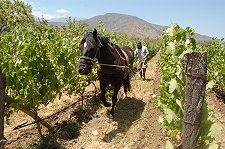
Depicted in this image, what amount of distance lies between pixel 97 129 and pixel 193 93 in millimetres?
4707

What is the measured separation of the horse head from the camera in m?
6.25

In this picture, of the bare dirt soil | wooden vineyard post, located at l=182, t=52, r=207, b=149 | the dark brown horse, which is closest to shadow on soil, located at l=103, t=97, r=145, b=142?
the bare dirt soil

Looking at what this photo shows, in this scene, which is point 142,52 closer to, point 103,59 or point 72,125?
point 103,59

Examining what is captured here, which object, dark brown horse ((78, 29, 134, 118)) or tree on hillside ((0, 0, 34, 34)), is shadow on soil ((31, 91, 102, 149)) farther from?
tree on hillside ((0, 0, 34, 34))

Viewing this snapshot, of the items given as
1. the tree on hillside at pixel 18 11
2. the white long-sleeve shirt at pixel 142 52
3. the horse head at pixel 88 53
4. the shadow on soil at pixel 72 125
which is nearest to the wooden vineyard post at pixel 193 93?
the horse head at pixel 88 53

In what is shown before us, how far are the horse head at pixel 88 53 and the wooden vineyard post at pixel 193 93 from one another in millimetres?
3701

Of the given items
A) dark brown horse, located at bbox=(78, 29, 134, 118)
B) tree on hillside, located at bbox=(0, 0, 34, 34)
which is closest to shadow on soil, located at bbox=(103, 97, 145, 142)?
dark brown horse, located at bbox=(78, 29, 134, 118)

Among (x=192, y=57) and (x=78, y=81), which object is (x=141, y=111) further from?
(x=192, y=57)

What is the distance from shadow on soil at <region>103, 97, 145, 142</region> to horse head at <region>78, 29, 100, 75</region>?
1.69 meters

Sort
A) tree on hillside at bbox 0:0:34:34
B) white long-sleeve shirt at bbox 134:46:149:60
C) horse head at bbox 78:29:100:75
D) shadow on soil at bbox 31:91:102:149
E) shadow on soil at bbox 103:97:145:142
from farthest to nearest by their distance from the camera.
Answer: tree on hillside at bbox 0:0:34:34 < white long-sleeve shirt at bbox 134:46:149:60 < shadow on soil at bbox 103:97:145:142 < shadow on soil at bbox 31:91:102:149 < horse head at bbox 78:29:100:75

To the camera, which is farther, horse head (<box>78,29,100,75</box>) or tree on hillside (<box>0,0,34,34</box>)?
tree on hillside (<box>0,0,34,34</box>)

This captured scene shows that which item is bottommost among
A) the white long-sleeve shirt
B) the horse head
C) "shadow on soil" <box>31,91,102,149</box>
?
"shadow on soil" <box>31,91,102,149</box>

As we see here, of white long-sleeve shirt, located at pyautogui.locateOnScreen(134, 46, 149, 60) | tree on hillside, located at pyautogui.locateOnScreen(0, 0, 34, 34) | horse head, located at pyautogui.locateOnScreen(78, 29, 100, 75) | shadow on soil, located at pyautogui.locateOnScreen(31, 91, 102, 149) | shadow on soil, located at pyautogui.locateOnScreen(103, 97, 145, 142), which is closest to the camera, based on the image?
horse head, located at pyautogui.locateOnScreen(78, 29, 100, 75)

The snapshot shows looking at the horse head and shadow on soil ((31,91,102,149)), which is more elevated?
the horse head
